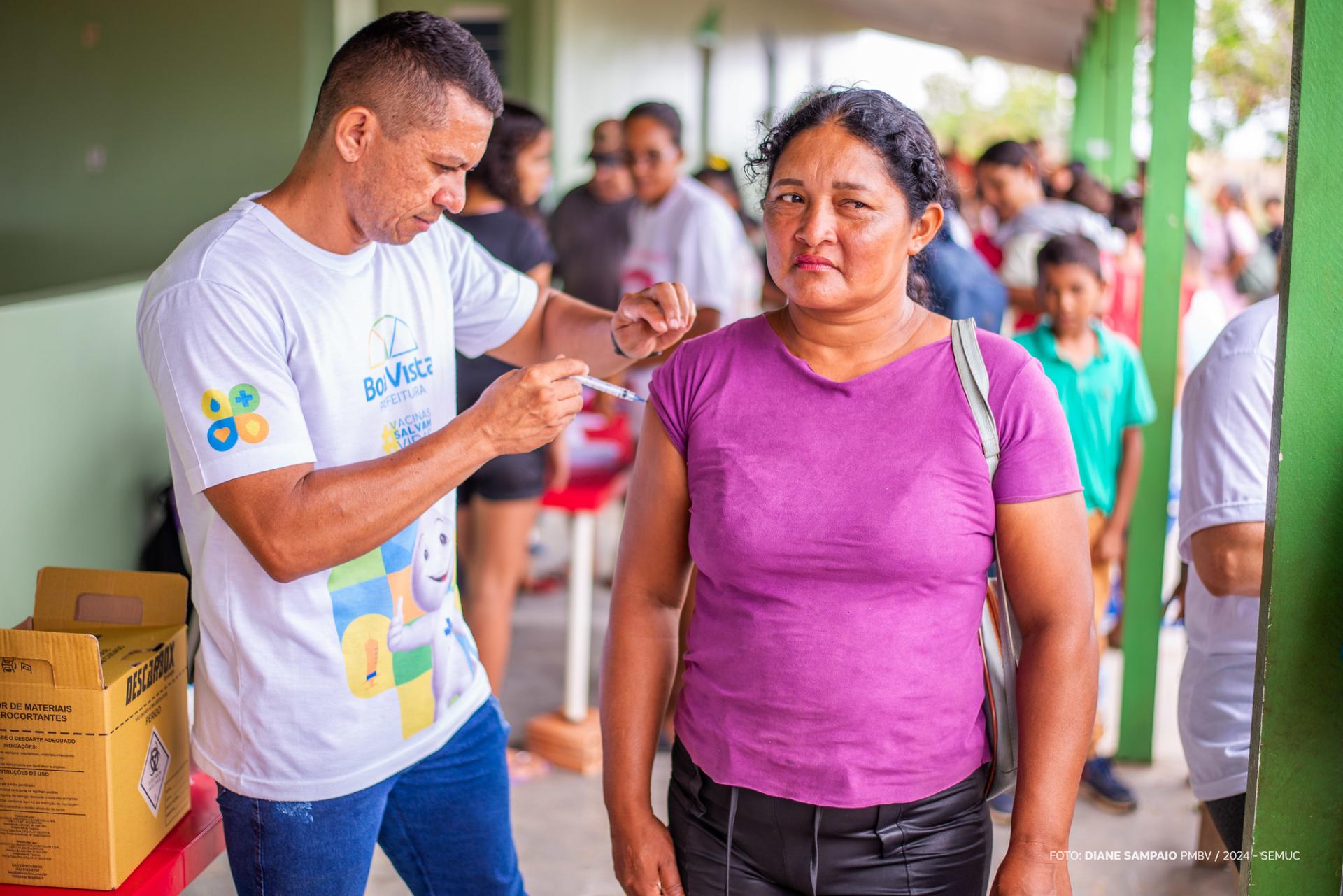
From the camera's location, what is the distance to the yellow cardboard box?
4.94 feet

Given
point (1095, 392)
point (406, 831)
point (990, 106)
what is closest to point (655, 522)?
point (406, 831)

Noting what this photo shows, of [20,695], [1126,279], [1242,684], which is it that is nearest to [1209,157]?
[1126,279]

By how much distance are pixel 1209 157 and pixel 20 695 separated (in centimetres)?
1663

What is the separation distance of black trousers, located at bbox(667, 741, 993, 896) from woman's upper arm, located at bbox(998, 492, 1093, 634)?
243 mm

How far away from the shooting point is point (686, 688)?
5.11 feet

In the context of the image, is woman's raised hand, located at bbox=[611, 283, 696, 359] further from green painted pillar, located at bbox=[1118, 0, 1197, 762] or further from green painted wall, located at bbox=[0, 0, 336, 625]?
green painted wall, located at bbox=[0, 0, 336, 625]

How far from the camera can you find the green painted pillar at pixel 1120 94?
6238 millimetres

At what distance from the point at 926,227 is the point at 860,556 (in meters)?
0.44

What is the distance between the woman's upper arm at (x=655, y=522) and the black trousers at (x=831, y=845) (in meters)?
0.25

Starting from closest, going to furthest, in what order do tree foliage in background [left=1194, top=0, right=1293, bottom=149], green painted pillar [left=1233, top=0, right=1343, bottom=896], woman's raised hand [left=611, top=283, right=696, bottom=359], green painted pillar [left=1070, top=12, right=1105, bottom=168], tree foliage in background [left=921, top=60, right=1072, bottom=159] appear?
green painted pillar [left=1233, top=0, right=1343, bottom=896] → woman's raised hand [left=611, top=283, right=696, bottom=359] → green painted pillar [left=1070, top=12, right=1105, bottom=168] → tree foliage in background [left=1194, top=0, right=1293, bottom=149] → tree foliage in background [left=921, top=60, right=1072, bottom=159]

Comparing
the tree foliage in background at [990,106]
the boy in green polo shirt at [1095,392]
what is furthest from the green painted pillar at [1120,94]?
the tree foliage in background at [990,106]

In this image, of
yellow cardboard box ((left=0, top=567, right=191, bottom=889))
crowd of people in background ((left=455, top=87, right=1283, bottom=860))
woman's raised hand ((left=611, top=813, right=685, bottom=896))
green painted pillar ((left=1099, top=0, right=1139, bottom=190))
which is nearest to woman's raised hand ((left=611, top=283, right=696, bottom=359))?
crowd of people in background ((left=455, top=87, right=1283, bottom=860))

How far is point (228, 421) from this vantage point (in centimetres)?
141

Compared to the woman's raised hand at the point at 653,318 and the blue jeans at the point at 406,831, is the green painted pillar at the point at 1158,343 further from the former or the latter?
the blue jeans at the point at 406,831
